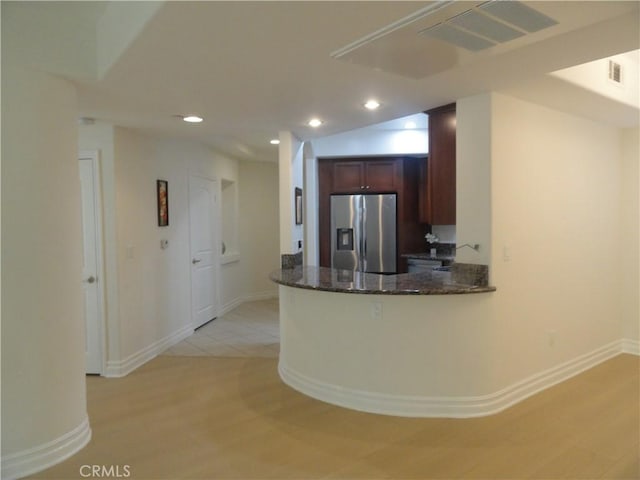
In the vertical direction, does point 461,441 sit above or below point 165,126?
below

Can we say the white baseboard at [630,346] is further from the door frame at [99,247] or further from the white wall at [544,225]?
the door frame at [99,247]

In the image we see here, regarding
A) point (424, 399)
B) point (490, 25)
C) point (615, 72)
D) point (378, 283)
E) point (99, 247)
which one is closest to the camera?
point (490, 25)

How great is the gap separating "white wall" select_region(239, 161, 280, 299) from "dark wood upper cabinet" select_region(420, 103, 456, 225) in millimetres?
4114

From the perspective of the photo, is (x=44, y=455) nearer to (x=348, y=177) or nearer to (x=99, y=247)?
(x=99, y=247)

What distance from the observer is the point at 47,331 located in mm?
2494

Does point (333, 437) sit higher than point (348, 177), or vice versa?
point (348, 177)

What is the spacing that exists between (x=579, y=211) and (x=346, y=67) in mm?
2570

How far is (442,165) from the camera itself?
11.0 ft

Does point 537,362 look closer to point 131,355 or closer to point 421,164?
point 421,164

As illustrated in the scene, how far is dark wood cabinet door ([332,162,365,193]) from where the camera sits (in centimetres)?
574

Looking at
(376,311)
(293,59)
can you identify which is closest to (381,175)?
(376,311)

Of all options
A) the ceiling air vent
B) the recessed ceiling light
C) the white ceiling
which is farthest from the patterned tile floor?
the ceiling air vent

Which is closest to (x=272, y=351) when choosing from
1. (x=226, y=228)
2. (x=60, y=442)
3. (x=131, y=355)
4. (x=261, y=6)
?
(x=131, y=355)

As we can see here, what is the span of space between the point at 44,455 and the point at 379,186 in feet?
14.3
